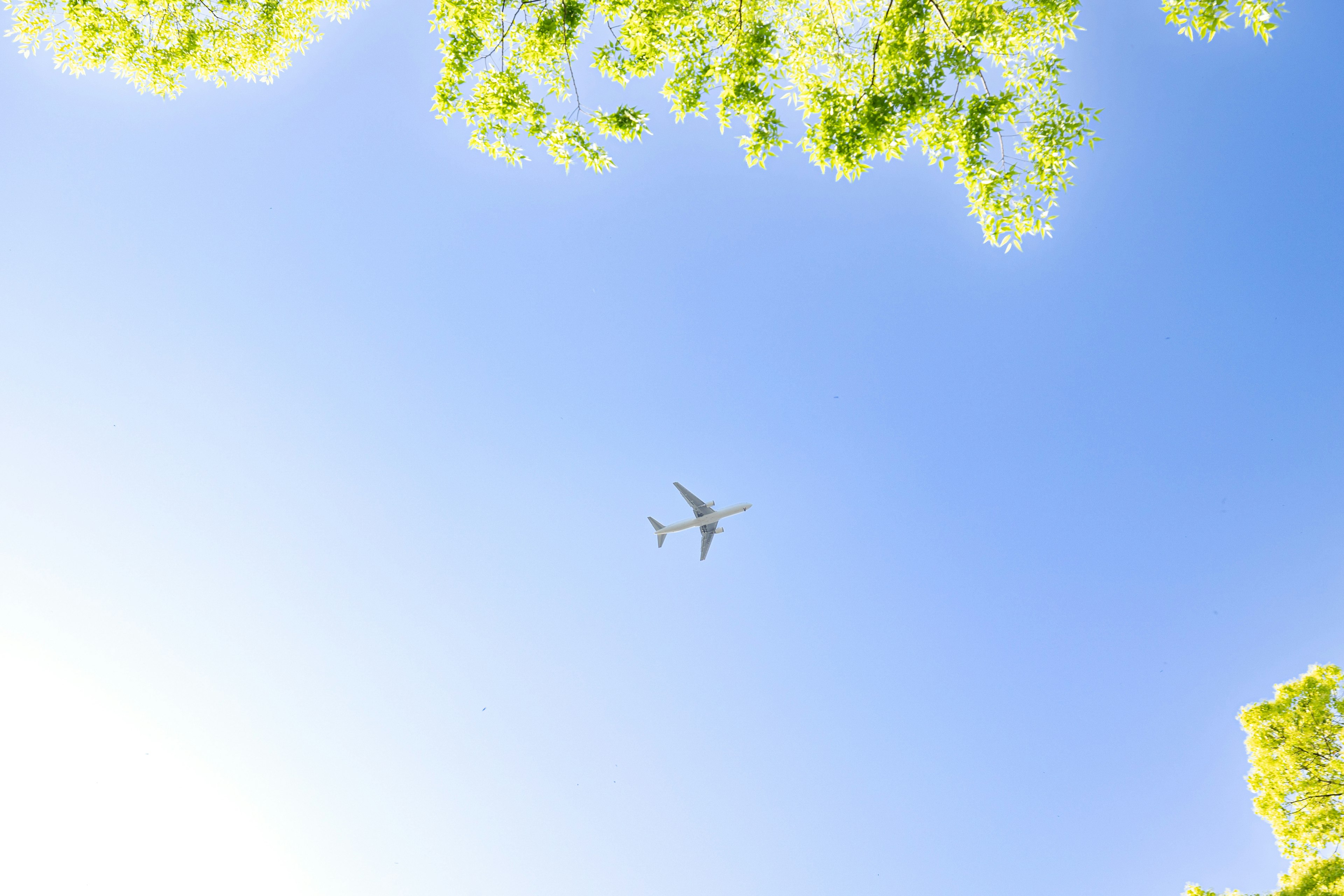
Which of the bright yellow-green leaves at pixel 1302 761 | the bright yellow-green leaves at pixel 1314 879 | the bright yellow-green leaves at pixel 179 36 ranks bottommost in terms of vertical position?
the bright yellow-green leaves at pixel 1314 879

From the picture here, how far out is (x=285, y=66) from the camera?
12.5 metres

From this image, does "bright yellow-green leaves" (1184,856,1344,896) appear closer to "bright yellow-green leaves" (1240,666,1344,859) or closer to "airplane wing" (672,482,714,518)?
"bright yellow-green leaves" (1240,666,1344,859)

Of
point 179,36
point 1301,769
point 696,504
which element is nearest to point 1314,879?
point 1301,769

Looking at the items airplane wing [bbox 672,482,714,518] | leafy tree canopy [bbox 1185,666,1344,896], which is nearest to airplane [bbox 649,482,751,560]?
airplane wing [bbox 672,482,714,518]

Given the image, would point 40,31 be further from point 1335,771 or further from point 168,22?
point 1335,771

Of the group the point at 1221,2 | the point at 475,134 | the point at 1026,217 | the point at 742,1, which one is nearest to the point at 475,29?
the point at 475,134

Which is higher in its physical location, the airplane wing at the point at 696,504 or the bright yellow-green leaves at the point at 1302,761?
the airplane wing at the point at 696,504

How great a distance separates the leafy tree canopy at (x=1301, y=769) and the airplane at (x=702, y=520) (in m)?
20.8

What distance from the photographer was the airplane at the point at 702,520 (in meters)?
32.4

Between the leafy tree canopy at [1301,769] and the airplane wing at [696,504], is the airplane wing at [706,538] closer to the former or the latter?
the airplane wing at [696,504]

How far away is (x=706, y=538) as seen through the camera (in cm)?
3541

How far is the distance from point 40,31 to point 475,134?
30.4 ft

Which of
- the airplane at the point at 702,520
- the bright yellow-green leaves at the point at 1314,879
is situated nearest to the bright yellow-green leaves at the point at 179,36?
the airplane at the point at 702,520

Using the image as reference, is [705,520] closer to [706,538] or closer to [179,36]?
[706,538]
